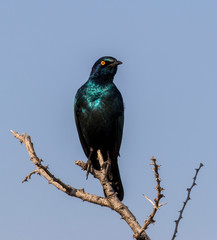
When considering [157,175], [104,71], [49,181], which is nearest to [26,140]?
[49,181]

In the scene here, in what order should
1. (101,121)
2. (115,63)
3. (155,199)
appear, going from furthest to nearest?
(115,63), (101,121), (155,199)

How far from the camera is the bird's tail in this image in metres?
7.18

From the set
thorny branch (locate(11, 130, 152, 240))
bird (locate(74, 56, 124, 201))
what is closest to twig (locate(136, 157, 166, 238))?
thorny branch (locate(11, 130, 152, 240))

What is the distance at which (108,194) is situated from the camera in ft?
16.8

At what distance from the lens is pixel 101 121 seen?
727cm

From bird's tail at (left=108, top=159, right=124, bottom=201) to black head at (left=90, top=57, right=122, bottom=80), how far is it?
57.0 inches

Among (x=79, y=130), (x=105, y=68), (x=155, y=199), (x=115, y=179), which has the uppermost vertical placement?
(x=105, y=68)

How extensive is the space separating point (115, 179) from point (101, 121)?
0.91 m

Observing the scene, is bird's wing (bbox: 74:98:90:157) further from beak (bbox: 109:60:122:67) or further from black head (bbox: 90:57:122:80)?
beak (bbox: 109:60:122:67)

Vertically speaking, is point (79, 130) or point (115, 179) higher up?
point (79, 130)

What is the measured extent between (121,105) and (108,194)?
8.57 feet

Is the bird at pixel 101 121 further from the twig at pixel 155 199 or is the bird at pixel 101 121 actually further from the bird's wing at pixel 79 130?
the twig at pixel 155 199

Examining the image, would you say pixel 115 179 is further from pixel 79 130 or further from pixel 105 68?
pixel 105 68

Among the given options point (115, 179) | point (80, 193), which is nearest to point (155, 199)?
point (80, 193)
